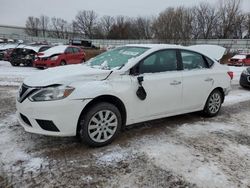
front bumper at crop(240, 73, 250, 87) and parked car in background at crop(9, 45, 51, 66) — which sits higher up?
parked car in background at crop(9, 45, 51, 66)

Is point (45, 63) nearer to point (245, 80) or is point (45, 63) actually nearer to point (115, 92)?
point (245, 80)

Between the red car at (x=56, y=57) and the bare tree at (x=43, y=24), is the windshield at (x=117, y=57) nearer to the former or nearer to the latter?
the red car at (x=56, y=57)

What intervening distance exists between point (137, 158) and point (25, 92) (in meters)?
1.86

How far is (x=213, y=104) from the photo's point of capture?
575 cm

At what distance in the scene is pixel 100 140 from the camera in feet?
13.2

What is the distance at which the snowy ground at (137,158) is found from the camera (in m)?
3.15

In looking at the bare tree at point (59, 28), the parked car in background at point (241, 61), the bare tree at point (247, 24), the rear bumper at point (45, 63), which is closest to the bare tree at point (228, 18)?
the bare tree at point (247, 24)

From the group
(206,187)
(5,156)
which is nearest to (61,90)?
(5,156)

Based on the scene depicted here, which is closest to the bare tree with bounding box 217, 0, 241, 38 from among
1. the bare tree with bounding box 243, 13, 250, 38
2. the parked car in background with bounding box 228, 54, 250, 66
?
the bare tree with bounding box 243, 13, 250, 38

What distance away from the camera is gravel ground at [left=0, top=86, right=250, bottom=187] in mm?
3154

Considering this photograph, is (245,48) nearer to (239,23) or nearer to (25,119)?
(239,23)

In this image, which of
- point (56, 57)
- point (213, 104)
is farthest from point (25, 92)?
point (56, 57)

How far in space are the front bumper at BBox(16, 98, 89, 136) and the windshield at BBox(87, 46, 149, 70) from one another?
1029mm

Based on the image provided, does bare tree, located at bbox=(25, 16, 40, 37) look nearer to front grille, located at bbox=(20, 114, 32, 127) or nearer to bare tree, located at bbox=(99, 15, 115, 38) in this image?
bare tree, located at bbox=(99, 15, 115, 38)
